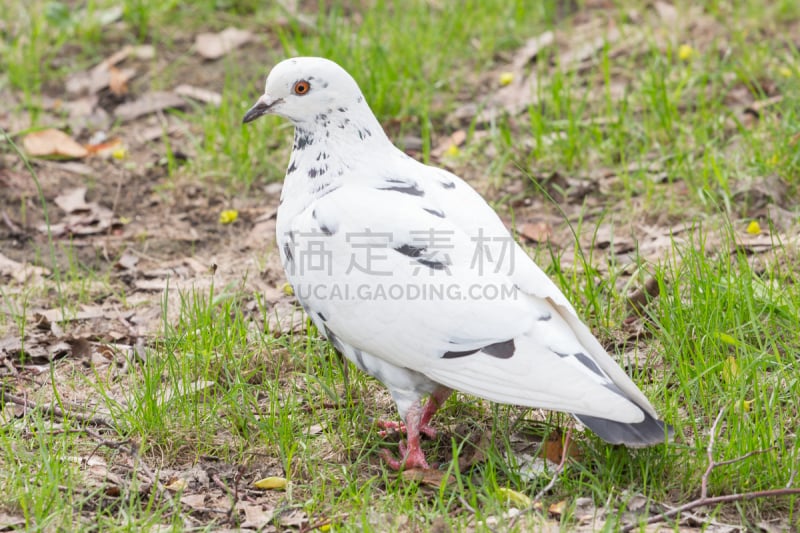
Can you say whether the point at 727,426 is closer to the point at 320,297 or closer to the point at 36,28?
the point at 320,297

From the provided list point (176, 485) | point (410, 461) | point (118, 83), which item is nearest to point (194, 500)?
point (176, 485)

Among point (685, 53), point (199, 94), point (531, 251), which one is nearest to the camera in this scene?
point (531, 251)

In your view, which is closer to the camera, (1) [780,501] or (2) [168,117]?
(1) [780,501]

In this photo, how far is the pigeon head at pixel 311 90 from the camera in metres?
3.67

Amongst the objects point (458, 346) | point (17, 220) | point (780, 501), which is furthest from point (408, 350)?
point (17, 220)

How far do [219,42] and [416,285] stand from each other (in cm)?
390

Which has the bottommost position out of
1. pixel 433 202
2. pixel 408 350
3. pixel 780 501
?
pixel 780 501

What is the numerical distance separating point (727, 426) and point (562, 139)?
2331 millimetres

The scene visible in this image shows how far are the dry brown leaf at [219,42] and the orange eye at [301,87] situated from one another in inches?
119

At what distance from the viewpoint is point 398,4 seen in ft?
21.2

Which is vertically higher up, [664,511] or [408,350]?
[408,350]

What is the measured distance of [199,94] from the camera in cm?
618

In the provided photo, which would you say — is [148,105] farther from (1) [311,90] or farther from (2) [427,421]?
(2) [427,421]

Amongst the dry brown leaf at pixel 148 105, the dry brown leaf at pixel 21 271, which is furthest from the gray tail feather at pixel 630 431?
the dry brown leaf at pixel 148 105
